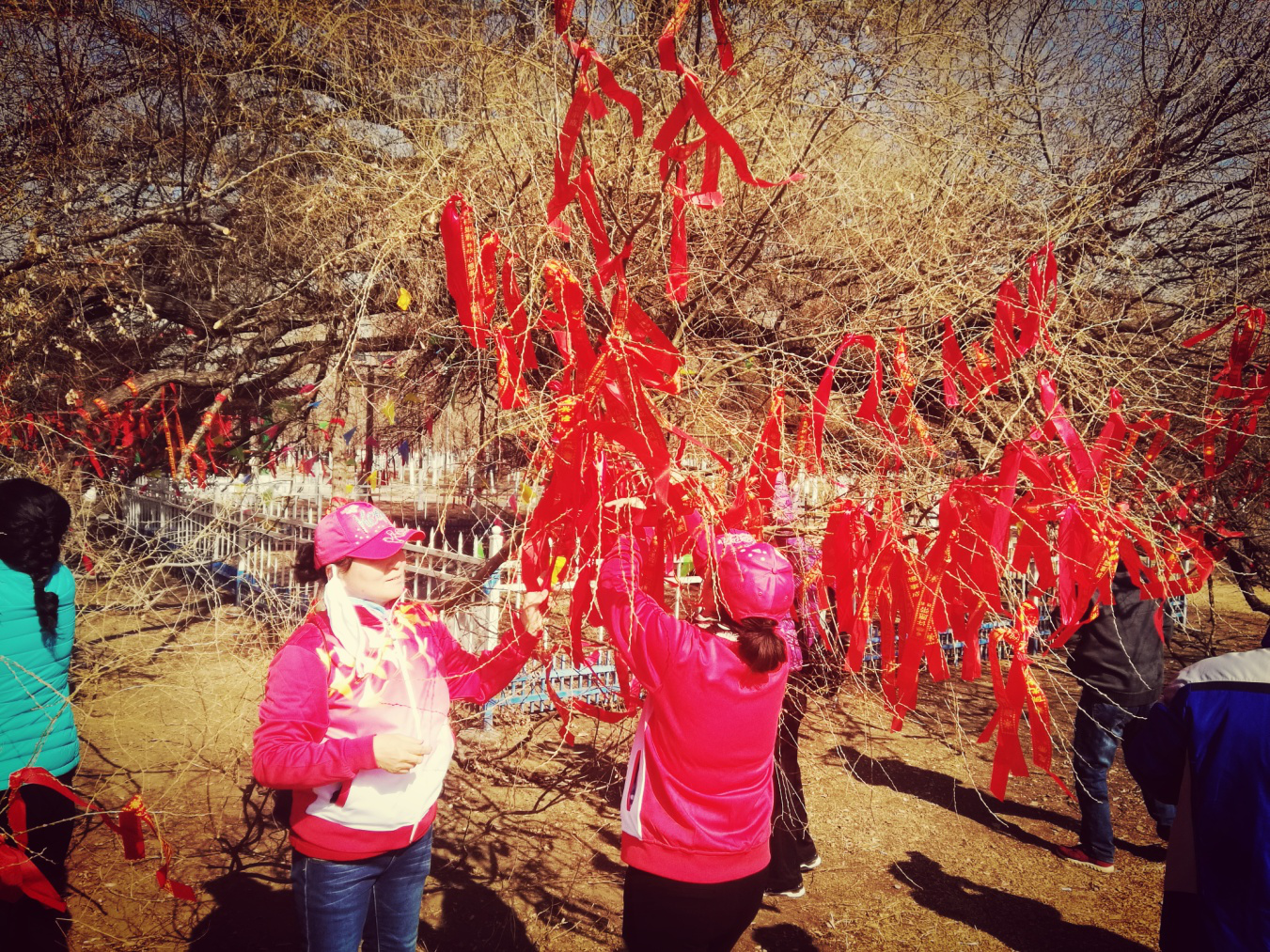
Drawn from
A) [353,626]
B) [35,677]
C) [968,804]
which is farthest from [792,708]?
[968,804]

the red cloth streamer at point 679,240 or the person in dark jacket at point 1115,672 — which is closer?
the red cloth streamer at point 679,240

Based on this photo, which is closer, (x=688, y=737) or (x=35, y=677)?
(x=688, y=737)

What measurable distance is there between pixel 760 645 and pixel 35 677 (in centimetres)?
239

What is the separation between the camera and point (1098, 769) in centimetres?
398

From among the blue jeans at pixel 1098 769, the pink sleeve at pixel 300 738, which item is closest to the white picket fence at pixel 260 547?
the pink sleeve at pixel 300 738

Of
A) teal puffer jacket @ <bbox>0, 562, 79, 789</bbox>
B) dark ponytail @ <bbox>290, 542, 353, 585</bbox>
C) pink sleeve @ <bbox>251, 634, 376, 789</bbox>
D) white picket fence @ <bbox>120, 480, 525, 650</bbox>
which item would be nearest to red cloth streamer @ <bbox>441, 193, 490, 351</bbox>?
dark ponytail @ <bbox>290, 542, 353, 585</bbox>

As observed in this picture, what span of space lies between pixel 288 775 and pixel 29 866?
1.31 meters

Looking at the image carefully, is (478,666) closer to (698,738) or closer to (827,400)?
(698,738)

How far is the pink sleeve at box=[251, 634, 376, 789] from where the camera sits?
1.67m

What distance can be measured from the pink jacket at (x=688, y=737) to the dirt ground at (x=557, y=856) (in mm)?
825

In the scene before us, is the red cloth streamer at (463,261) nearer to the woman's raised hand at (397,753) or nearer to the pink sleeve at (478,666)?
the pink sleeve at (478,666)

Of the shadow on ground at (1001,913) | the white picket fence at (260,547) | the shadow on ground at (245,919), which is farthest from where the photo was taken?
the white picket fence at (260,547)

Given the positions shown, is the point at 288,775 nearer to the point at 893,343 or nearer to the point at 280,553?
the point at 893,343

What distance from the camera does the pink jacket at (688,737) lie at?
70.5 inches
